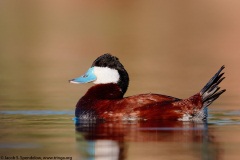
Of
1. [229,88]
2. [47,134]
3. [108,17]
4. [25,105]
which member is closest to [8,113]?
[25,105]

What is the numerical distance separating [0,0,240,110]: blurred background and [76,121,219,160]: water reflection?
2291mm

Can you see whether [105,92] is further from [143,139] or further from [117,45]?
[117,45]

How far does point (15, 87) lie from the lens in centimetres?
1631

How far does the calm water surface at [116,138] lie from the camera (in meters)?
8.77

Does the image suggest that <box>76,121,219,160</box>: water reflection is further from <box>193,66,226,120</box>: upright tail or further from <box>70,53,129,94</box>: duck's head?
<box>70,53,129,94</box>: duck's head

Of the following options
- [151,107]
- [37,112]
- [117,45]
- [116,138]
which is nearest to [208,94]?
[151,107]

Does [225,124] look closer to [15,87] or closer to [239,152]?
[239,152]

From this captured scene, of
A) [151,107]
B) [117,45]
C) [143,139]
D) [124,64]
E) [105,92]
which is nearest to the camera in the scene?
[143,139]

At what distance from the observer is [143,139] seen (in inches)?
384

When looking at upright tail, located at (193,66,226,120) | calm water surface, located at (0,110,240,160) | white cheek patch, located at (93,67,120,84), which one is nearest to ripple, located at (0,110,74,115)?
calm water surface, located at (0,110,240,160)

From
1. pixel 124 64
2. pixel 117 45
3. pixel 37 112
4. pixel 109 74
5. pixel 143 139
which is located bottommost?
pixel 143 139

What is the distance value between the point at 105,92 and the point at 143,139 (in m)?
2.37

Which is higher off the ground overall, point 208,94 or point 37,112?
point 208,94

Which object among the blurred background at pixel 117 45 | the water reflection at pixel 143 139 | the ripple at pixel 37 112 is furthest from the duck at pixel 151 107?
the blurred background at pixel 117 45
